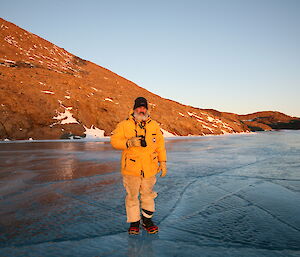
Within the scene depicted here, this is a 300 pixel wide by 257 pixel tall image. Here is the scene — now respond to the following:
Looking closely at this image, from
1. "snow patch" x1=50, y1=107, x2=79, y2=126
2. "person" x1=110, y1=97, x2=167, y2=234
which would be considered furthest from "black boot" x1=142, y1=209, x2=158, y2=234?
"snow patch" x1=50, y1=107, x2=79, y2=126

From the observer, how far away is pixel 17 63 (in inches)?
2227

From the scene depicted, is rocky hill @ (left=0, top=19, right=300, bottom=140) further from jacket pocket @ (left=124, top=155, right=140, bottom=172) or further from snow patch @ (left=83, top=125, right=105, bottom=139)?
jacket pocket @ (left=124, top=155, right=140, bottom=172)

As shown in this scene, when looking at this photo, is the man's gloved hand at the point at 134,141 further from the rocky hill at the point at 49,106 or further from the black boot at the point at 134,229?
the rocky hill at the point at 49,106

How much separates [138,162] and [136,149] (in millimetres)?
189

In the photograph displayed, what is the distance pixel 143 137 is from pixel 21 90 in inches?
1689

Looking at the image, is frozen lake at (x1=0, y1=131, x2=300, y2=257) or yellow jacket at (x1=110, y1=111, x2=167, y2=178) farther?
yellow jacket at (x1=110, y1=111, x2=167, y2=178)

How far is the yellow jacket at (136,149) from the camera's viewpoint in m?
3.44

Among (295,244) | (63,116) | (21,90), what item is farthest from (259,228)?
(21,90)

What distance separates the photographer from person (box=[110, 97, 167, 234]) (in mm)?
3424

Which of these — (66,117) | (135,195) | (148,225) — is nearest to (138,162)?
(135,195)

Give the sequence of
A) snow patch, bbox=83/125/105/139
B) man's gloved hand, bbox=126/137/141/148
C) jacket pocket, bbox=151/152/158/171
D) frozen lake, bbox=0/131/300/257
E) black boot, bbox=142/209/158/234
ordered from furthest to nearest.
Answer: snow patch, bbox=83/125/105/139, jacket pocket, bbox=151/152/158/171, black boot, bbox=142/209/158/234, man's gloved hand, bbox=126/137/141/148, frozen lake, bbox=0/131/300/257

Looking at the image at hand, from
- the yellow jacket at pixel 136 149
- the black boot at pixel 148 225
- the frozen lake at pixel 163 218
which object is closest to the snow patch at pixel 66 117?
the frozen lake at pixel 163 218

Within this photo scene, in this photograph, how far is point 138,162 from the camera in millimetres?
3441

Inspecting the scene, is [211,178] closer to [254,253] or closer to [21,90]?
[254,253]
